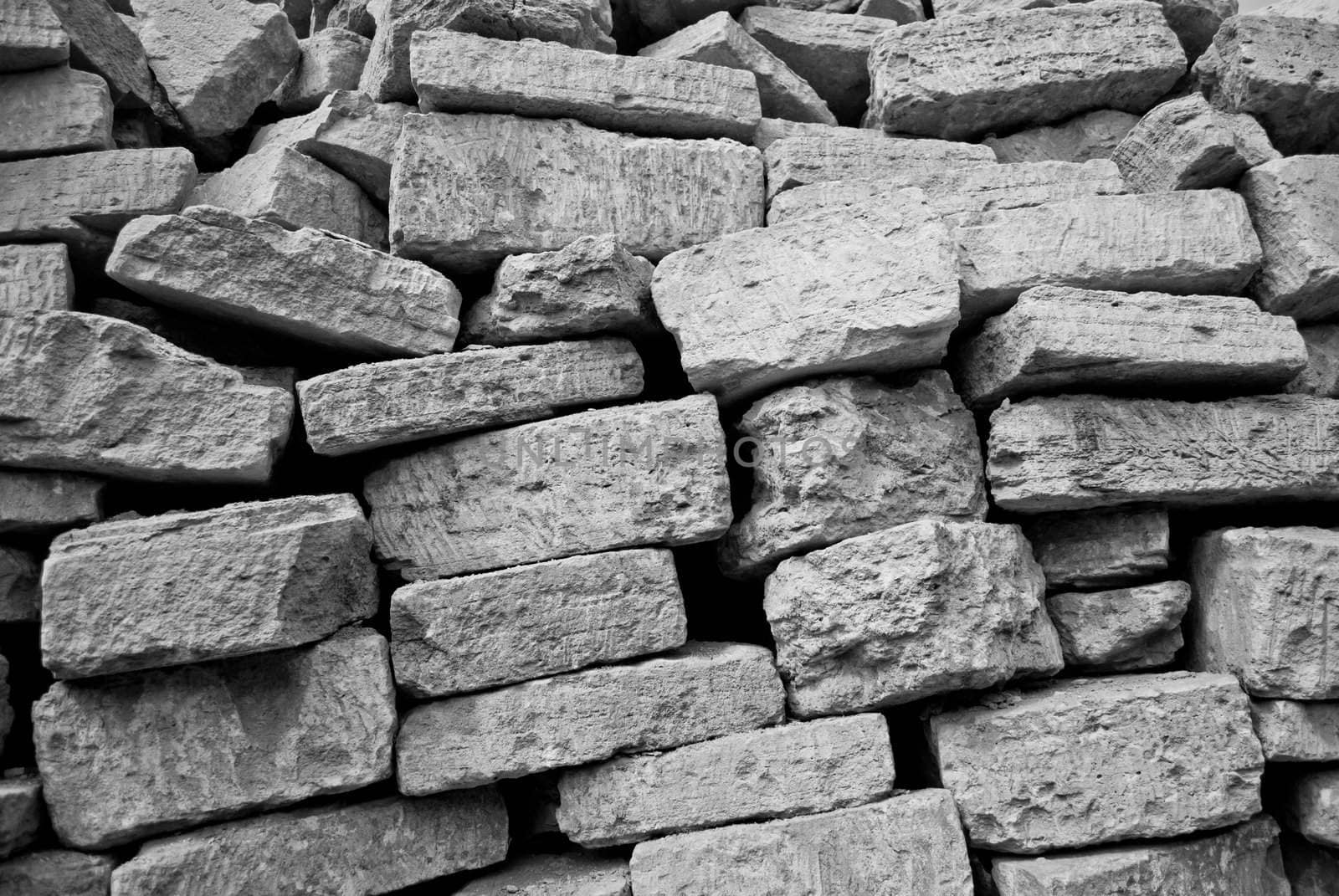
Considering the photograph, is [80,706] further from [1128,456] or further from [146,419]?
[1128,456]

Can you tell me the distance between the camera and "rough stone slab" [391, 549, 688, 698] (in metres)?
2.78

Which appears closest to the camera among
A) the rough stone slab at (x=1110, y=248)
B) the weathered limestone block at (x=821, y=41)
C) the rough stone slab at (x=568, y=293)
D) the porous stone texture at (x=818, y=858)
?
the porous stone texture at (x=818, y=858)

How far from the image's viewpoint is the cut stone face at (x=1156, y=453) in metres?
2.92

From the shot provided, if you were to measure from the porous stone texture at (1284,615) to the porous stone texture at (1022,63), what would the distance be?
5.90 feet

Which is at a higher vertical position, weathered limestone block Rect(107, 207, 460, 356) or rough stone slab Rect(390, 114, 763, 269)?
rough stone slab Rect(390, 114, 763, 269)

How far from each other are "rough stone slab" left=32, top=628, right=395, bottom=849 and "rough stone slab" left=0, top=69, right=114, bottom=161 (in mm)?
1747

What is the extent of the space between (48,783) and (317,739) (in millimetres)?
693

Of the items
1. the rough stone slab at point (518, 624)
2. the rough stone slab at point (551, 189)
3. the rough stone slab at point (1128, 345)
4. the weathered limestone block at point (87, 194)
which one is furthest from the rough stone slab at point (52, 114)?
the rough stone slab at point (1128, 345)

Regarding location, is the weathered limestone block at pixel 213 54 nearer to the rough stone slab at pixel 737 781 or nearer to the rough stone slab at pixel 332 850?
the rough stone slab at pixel 332 850

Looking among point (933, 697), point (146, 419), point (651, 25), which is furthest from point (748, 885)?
point (651, 25)

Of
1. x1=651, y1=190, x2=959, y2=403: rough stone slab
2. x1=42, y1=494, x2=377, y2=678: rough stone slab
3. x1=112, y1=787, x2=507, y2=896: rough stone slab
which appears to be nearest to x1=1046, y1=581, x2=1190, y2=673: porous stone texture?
x1=651, y1=190, x2=959, y2=403: rough stone slab

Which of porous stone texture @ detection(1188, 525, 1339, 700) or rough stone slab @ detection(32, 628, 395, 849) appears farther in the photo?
porous stone texture @ detection(1188, 525, 1339, 700)

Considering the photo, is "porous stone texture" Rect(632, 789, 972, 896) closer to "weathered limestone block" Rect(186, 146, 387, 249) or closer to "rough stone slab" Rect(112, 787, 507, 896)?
"rough stone slab" Rect(112, 787, 507, 896)

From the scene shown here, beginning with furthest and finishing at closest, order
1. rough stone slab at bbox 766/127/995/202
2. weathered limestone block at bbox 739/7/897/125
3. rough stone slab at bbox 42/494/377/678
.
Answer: weathered limestone block at bbox 739/7/897/125
rough stone slab at bbox 766/127/995/202
rough stone slab at bbox 42/494/377/678
